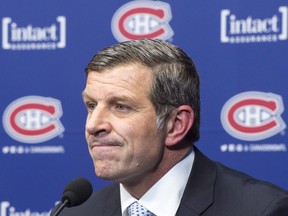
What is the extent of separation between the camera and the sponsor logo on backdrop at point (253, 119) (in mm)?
2529

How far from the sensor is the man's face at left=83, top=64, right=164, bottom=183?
1.57 m

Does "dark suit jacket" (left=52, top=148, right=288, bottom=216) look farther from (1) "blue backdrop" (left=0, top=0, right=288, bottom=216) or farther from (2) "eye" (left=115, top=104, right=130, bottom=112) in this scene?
(1) "blue backdrop" (left=0, top=0, right=288, bottom=216)

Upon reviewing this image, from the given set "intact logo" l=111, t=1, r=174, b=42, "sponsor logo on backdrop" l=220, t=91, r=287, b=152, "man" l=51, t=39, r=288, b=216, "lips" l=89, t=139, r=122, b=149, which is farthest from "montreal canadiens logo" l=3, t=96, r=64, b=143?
"lips" l=89, t=139, r=122, b=149

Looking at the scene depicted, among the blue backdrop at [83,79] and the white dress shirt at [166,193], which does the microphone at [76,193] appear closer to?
the white dress shirt at [166,193]

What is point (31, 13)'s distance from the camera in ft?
9.43

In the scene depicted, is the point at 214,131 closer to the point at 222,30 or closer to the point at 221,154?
the point at 221,154

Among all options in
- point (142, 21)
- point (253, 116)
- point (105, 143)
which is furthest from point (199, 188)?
point (142, 21)

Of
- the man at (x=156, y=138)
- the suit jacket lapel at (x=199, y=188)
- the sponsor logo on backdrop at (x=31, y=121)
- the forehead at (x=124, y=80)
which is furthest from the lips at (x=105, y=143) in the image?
the sponsor logo on backdrop at (x=31, y=121)

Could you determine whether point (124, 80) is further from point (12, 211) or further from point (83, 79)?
point (12, 211)

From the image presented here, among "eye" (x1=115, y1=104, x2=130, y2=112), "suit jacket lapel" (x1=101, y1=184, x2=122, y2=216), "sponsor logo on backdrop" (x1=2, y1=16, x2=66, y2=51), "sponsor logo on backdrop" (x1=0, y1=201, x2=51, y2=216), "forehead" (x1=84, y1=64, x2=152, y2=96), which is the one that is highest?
"sponsor logo on backdrop" (x1=2, y1=16, x2=66, y2=51)

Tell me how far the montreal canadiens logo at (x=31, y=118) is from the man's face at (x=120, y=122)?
1238 millimetres

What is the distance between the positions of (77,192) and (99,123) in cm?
16

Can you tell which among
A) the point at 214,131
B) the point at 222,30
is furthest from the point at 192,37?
the point at 214,131

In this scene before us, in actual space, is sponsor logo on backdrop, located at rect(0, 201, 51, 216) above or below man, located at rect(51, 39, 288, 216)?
below
